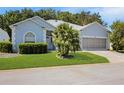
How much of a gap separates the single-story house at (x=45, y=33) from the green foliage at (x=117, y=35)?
2.31 meters

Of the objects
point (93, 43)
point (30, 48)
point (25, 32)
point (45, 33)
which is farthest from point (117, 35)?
point (30, 48)

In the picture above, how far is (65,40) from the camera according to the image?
90.0 feet

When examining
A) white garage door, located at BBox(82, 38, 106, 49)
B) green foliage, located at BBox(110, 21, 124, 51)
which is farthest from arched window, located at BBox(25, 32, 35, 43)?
green foliage, located at BBox(110, 21, 124, 51)

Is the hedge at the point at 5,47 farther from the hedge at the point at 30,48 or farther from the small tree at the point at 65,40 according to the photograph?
the small tree at the point at 65,40

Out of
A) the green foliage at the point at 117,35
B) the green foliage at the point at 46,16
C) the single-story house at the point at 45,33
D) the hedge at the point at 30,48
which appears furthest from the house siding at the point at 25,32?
the green foliage at the point at 46,16

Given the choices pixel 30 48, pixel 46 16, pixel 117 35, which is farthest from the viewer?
pixel 46 16

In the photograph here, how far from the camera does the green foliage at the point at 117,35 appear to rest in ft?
119

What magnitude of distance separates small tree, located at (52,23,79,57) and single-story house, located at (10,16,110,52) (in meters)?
6.36

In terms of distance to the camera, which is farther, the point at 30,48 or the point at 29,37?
the point at 29,37

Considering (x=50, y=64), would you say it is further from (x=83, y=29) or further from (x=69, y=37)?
(x=83, y=29)

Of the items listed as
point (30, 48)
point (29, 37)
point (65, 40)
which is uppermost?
point (29, 37)

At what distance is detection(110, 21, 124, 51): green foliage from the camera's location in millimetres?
36219

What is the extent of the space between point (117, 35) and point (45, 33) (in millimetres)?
9574

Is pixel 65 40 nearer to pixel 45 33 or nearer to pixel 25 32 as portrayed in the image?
pixel 45 33
